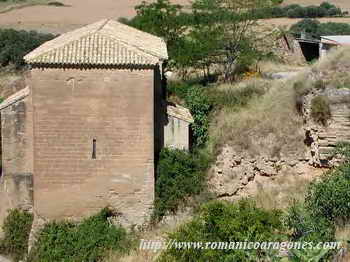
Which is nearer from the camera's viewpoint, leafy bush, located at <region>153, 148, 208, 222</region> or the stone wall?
leafy bush, located at <region>153, 148, 208, 222</region>

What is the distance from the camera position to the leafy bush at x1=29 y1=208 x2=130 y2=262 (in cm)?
1512

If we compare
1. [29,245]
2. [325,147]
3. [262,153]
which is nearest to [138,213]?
[29,245]

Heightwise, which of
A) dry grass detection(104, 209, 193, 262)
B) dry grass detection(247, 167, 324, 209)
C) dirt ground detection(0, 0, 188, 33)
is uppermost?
dirt ground detection(0, 0, 188, 33)

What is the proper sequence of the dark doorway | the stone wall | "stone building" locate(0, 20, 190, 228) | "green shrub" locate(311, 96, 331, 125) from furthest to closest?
the dark doorway → the stone wall → "green shrub" locate(311, 96, 331, 125) → "stone building" locate(0, 20, 190, 228)

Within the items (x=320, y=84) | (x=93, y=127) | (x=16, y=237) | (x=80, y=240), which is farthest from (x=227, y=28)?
(x=16, y=237)

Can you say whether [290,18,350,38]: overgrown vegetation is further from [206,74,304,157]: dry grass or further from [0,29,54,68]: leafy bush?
[206,74,304,157]: dry grass

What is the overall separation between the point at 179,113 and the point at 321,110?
405 centimetres

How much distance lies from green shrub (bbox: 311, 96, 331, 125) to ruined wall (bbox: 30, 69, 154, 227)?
4.71 metres

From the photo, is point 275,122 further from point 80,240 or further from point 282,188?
point 80,240

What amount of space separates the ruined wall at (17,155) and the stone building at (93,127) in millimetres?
151

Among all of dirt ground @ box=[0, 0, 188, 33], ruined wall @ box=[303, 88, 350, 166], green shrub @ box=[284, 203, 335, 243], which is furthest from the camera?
dirt ground @ box=[0, 0, 188, 33]

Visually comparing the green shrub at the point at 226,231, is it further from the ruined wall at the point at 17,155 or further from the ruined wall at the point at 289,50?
the ruined wall at the point at 289,50

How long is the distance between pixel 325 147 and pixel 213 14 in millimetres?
8901

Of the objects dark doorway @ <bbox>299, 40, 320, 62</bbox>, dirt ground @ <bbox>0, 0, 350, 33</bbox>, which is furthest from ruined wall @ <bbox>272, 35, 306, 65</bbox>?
dirt ground @ <bbox>0, 0, 350, 33</bbox>
